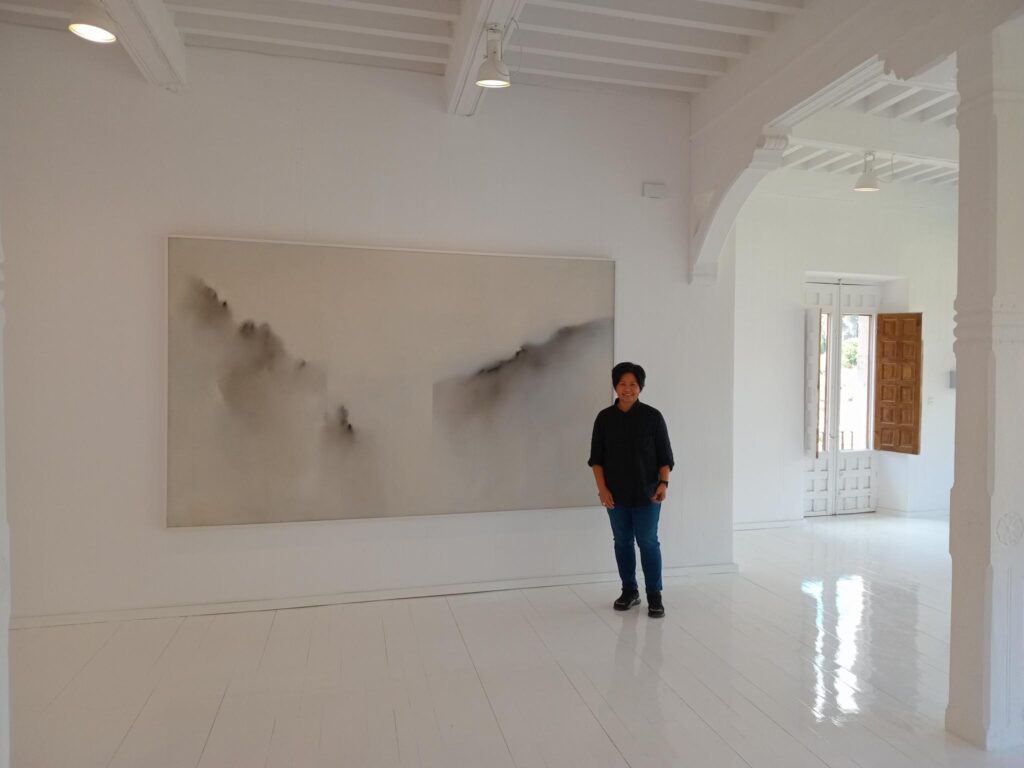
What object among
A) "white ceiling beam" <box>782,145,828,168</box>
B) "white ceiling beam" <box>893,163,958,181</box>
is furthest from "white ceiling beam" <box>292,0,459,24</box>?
"white ceiling beam" <box>893,163,958,181</box>

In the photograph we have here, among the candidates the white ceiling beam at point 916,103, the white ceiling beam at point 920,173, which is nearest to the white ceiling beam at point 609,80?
the white ceiling beam at point 916,103

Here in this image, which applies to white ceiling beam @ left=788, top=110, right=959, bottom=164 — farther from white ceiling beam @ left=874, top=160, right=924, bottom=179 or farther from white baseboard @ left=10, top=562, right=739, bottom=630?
white baseboard @ left=10, top=562, right=739, bottom=630

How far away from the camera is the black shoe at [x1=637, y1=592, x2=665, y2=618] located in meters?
4.47

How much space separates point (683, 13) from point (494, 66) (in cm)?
133

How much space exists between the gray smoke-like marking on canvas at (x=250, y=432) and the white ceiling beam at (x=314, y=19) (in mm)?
1569

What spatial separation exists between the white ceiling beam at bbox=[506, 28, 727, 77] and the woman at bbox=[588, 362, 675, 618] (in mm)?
2010

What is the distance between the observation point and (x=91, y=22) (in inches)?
127

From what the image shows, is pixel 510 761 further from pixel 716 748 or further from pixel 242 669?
pixel 242 669

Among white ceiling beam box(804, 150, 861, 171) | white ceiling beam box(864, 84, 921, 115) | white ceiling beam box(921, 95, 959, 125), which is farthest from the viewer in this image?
white ceiling beam box(804, 150, 861, 171)

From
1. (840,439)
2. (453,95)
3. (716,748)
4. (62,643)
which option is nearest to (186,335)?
(62,643)

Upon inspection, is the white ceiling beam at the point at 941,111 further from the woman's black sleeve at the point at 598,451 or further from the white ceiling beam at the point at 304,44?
the white ceiling beam at the point at 304,44

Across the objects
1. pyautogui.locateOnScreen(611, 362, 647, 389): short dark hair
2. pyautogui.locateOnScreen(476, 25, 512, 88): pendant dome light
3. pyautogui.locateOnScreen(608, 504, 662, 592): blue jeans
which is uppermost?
pyautogui.locateOnScreen(476, 25, 512, 88): pendant dome light

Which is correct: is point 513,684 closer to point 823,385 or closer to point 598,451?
point 598,451

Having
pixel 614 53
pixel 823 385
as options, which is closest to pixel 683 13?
pixel 614 53
